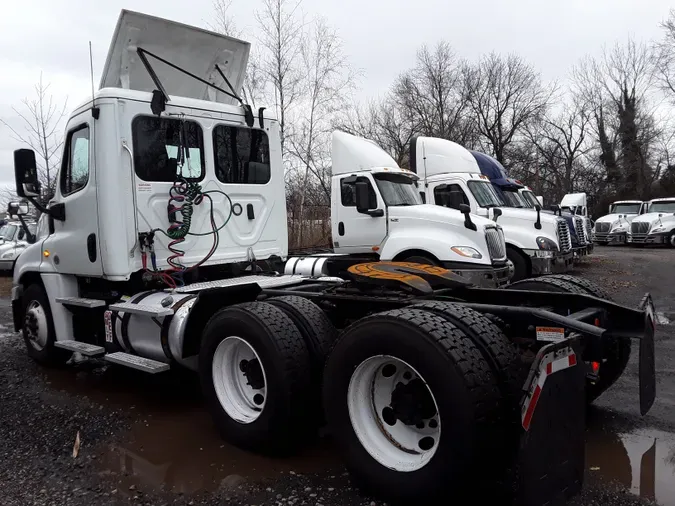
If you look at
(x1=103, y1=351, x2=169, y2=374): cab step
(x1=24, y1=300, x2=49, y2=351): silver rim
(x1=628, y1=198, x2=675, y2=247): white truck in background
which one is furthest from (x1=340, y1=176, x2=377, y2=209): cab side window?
(x1=628, y1=198, x2=675, y2=247): white truck in background

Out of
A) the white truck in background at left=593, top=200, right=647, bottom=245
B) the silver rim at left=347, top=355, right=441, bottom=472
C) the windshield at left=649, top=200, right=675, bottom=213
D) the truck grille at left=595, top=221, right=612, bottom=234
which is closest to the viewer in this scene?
the silver rim at left=347, top=355, right=441, bottom=472

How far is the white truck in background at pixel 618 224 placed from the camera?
26428 mm

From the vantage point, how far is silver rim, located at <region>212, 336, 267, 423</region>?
13.2 ft

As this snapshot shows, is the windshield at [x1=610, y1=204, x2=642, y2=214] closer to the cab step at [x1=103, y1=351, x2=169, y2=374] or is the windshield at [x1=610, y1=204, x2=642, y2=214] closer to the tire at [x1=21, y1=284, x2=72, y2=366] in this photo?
the tire at [x1=21, y1=284, x2=72, y2=366]

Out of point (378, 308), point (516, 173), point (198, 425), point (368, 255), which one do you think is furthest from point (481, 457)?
point (516, 173)

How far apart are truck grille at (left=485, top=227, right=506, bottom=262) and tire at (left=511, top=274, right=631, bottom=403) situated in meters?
4.47

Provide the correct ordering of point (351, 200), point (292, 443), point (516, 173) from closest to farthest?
1. point (292, 443)
2. point (351, 200)
3. point (516, 173)

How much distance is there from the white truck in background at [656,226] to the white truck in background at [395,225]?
18.6m

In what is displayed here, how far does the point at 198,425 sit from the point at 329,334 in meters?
1.54

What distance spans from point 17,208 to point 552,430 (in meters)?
5.73

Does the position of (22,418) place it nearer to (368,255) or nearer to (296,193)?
(368,255)

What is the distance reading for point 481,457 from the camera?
273cm

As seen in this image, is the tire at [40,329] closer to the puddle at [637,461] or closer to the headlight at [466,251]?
the puddle at [637,461]

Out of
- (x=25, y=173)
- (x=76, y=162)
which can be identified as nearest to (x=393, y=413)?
(x=76, y=162)
